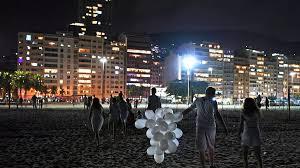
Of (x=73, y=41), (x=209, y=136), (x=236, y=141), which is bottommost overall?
(x=236, y=141)

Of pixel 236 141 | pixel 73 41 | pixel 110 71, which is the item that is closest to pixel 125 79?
pixel 110 71

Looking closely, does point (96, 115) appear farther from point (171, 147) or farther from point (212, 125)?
point (171, 147)

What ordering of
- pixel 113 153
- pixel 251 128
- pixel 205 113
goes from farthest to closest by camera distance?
pixel 113 153 → pixel 251 128 → pixel 205 113

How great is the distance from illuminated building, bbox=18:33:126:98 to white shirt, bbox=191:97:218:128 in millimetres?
149035

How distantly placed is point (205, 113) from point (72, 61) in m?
165

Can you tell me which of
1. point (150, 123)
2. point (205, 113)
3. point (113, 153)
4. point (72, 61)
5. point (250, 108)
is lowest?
point (113, 153)

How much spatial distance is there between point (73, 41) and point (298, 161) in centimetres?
16552

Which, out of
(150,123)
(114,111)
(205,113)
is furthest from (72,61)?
(150,123)

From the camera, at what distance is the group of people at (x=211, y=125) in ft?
28.7

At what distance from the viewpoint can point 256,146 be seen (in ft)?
29.1

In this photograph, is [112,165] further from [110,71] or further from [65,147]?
[110,71]

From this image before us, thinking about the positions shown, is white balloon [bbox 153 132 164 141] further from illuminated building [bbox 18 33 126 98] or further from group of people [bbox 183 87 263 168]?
illuminated building [bbox 18 33 126 98]

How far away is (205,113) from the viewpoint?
8.83 m

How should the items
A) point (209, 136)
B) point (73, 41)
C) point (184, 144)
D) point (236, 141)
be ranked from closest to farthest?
point (209, 136) < point (184, 144) < point (236, 141) < point (73, 41)
